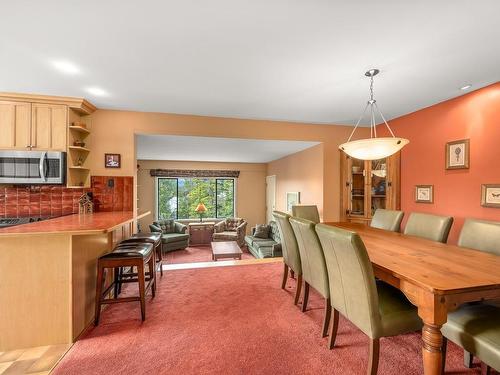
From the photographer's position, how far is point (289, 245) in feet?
8.38

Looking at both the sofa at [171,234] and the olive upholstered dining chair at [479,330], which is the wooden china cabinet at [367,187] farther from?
the sofa at [171,234]

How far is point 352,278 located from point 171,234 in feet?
18.6

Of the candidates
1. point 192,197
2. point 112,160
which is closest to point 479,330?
point 112,160

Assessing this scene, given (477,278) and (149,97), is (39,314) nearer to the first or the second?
(149,97)

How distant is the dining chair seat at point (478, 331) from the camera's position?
1188 mm

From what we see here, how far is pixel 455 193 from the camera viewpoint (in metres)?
2.90

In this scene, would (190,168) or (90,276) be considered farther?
(190,168)

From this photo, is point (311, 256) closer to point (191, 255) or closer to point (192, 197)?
point (191, 255)

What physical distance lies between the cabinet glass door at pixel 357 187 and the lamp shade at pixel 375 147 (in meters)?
1.86

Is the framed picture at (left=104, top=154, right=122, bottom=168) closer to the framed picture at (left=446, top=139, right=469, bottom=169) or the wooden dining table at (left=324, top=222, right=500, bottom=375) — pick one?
the wooden dining table at (left=324, top=222, right=500, bottom=375)

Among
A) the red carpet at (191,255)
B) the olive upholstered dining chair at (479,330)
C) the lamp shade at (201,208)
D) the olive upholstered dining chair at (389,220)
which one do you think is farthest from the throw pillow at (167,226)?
the olive upholstered dining chair at (479,330)

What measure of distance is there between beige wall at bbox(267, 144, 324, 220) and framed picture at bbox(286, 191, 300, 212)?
96 millimetres

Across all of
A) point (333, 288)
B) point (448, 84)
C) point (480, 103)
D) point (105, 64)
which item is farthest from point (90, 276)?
point (480, 103)

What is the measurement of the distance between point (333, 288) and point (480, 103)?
2.68m
